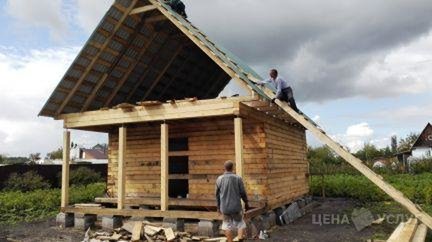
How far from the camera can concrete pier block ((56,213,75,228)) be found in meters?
13.7

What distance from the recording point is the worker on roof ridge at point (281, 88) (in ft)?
35.6

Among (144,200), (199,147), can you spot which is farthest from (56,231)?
(199,147)

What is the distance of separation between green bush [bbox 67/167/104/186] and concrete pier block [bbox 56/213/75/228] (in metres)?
14.5

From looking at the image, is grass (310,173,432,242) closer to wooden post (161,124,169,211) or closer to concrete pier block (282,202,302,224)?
concrete pier block (282,202,302,224)

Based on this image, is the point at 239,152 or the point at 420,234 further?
the point at 239,152

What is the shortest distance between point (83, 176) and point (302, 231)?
2034 cm

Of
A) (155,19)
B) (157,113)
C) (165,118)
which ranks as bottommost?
(165,118)

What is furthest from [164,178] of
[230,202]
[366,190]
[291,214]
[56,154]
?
[56,154]

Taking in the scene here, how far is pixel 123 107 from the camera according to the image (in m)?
12.8

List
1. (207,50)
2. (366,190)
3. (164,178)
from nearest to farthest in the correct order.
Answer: (207,50) → (164,178) → (366,190)

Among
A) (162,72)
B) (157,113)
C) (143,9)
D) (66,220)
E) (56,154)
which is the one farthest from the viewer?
(56,154)

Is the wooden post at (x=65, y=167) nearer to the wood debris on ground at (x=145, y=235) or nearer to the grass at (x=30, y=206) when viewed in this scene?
the grass at (x=30, y=206)

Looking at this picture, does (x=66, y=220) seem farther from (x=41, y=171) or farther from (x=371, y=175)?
(x=41, y=171)

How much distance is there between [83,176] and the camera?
28531 millimetres
